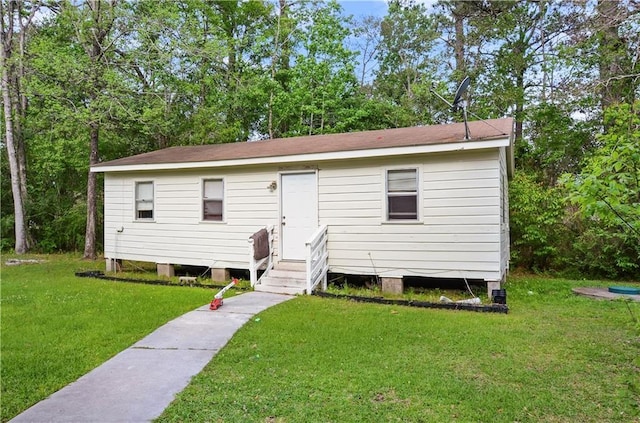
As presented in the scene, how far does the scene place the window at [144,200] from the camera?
33.6ft

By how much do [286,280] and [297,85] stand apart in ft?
38.6

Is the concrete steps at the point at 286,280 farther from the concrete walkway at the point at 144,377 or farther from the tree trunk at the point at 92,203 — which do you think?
the tree trunk at the point at 92,203

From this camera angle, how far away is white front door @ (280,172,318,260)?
8.33m

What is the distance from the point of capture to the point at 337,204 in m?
8.10

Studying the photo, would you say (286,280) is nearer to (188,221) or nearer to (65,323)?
(188,221)

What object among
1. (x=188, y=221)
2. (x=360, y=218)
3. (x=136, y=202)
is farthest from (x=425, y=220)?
(x=136, y=202)

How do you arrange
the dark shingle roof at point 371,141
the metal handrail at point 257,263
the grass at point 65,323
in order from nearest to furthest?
the grass at point 65,323, the dark shingle roof at point 371,141, the metal handrail at point 257,263

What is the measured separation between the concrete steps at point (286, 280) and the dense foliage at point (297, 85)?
6307 millimetres

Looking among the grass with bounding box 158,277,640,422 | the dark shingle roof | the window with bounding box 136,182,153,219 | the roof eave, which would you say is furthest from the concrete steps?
the window with bounding box 136,182,153,219

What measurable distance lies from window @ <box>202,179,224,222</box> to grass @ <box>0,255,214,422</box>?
1909mm

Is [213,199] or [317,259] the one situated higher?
[213,199]

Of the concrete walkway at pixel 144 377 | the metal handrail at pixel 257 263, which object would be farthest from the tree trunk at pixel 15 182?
the concrete walkway at pixel 144 377

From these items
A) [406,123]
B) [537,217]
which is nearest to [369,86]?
[406,123]

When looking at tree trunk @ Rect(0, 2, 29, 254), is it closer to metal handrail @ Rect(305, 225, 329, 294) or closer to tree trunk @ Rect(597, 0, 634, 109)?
metal handrail @ Rect(305, 225, 329, 294)
